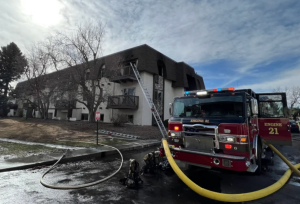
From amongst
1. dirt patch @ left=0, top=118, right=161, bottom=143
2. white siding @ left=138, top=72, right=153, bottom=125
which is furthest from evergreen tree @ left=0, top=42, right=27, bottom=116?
white siding @ left=138, top=72, right=153, bottom=125

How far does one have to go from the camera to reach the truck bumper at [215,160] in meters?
3.94

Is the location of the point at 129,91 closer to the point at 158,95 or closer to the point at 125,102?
the point at 125,102

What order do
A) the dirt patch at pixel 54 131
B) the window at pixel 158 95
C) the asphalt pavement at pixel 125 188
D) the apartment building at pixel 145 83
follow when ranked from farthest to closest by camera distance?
the window at pixel 158 95 < the apartment building at pixel 145 83 < the dirt patch at pixel 54 131 < the asphalt pavement at pixel 125 188

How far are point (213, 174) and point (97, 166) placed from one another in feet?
13.7

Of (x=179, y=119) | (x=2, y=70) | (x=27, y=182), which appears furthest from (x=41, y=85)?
(x=179, y=119)

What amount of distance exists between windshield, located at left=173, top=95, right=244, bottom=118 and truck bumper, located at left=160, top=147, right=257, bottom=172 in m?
1.18

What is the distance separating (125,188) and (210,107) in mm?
3333

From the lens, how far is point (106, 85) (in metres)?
23.7

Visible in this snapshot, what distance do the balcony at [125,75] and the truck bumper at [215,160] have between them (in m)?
16.1

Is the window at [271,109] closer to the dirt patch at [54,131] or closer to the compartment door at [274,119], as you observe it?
the compartment door at [274,119]

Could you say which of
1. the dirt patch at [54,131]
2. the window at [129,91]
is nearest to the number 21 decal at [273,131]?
the dirt patch at [54,131]

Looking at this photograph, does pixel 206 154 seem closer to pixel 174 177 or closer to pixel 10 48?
pixel 174 177

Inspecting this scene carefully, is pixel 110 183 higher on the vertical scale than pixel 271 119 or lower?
lower

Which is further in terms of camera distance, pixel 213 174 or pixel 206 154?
pixel 213 174
